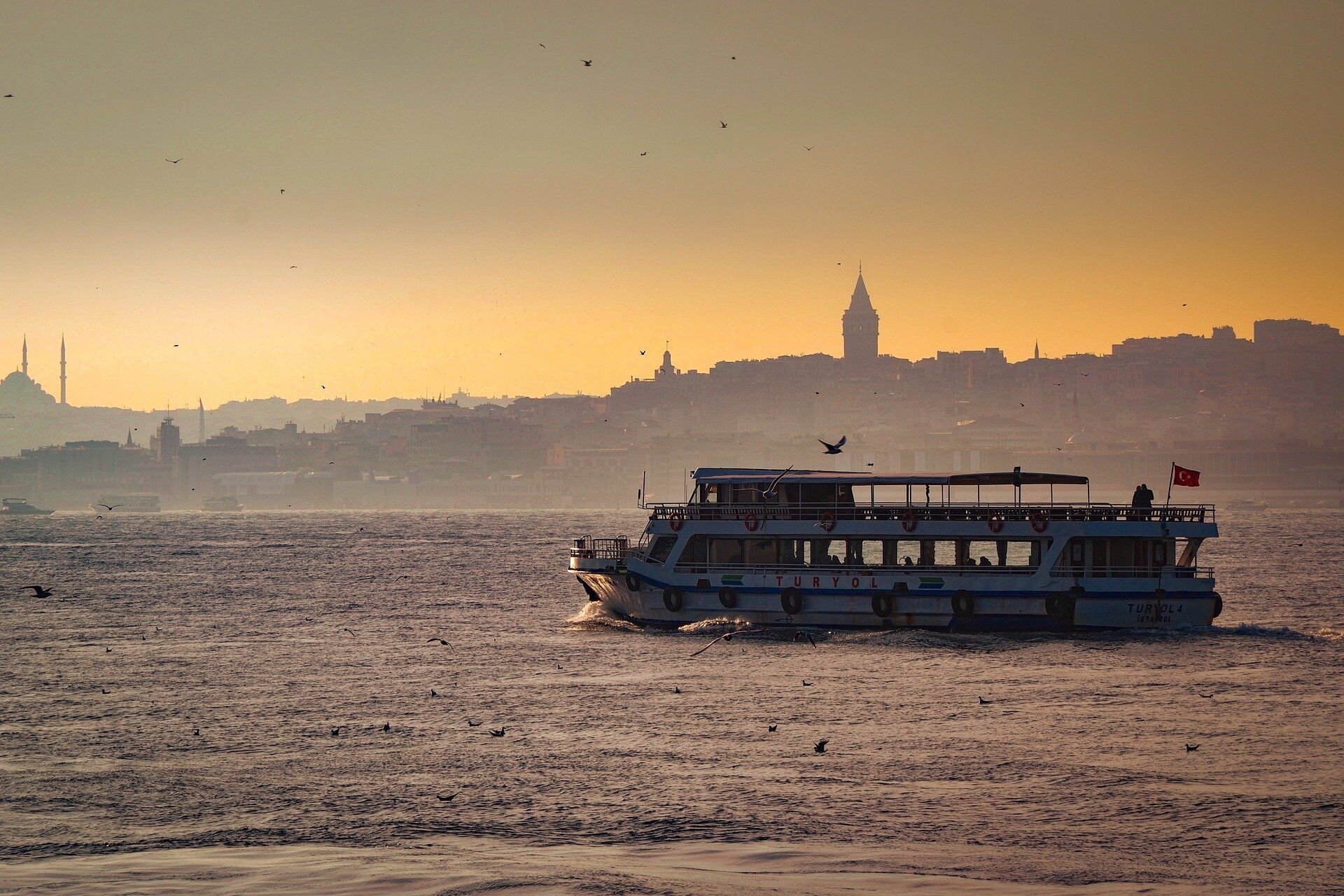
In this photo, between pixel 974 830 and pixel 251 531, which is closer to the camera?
pixel 974 830

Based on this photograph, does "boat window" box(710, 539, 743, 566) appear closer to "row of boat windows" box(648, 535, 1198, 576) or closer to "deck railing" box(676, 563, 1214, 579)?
"row of boat windows" box(648, 535, 1198, 576)

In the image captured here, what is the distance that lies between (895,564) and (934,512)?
2.14 m

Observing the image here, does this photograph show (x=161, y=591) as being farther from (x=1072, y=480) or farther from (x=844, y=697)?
(x=844, y=697)

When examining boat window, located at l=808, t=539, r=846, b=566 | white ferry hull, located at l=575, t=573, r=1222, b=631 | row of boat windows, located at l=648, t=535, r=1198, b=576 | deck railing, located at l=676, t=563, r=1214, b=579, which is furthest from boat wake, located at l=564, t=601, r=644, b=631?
boat window, located at l=808, t=539, r=846, b=566

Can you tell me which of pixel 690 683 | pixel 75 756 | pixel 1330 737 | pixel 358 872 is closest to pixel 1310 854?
pixel 1330 737

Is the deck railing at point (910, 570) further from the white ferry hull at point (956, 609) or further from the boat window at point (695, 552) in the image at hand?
the white ferry hull at point (956, 609)

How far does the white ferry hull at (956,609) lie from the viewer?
48.8 meters

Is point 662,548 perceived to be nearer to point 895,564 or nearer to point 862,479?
point 862,479

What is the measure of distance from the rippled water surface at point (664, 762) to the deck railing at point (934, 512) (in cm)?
391

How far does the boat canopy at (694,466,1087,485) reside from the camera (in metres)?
50.4

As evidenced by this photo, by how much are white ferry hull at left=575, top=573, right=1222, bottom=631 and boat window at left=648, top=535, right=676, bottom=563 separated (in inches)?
45.1

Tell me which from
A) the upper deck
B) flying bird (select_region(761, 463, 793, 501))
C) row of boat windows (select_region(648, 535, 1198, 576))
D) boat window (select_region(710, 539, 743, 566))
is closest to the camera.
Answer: row of boat windows (select_region(648, 535, 1198, 576))

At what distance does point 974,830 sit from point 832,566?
27.4m

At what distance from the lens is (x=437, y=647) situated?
49844 mm
